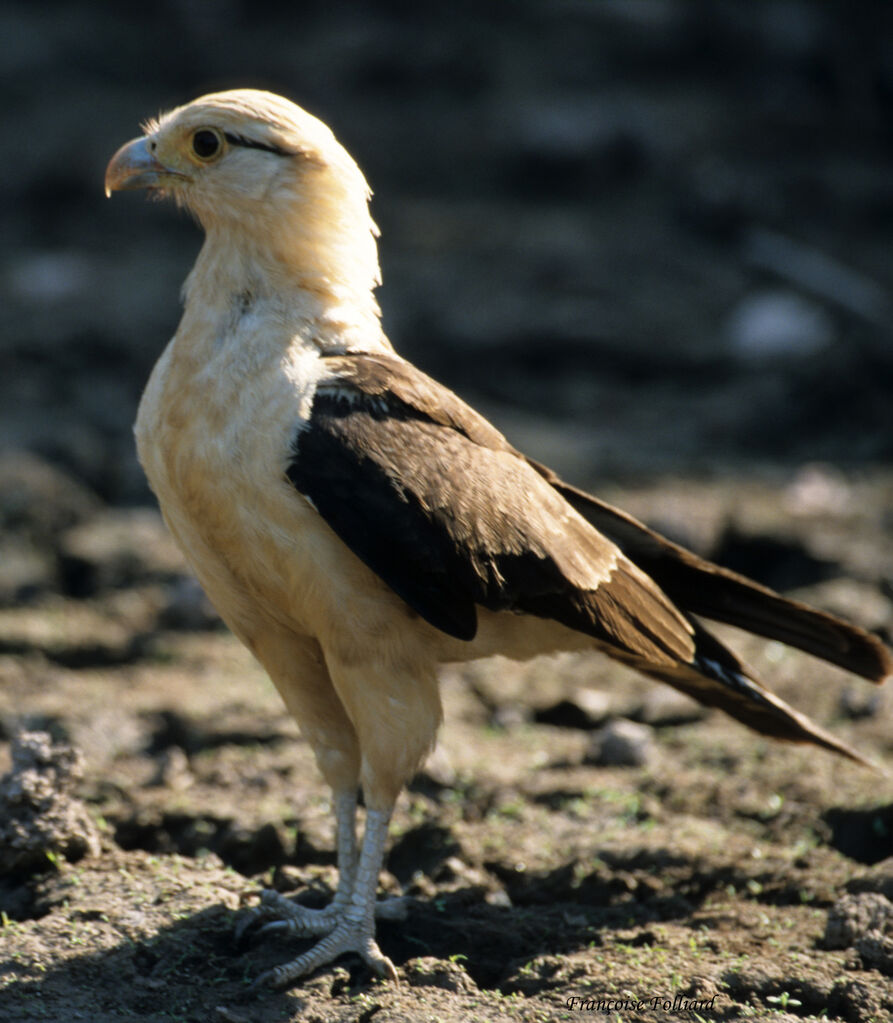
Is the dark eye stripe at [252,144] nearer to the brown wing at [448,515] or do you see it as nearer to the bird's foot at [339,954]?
the brown wing at [448,515]

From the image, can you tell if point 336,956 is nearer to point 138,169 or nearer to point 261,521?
point 261,521

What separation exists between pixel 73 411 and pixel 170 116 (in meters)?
5.22

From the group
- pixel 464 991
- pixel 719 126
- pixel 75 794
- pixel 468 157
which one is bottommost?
pixel 464 991

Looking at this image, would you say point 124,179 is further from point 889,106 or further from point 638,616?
point 889,106

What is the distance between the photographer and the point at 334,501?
362cm

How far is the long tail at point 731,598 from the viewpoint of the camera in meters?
4.55

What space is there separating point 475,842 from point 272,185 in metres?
2.44

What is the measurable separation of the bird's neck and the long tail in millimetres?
944

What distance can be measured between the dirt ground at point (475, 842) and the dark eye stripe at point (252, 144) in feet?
6.86

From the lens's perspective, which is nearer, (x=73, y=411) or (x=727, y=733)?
(x=727, y=733)

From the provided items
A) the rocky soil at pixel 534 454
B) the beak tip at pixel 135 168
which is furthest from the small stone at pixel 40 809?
the beak tip at pixel 135 168

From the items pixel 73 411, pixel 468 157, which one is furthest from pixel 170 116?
pixel 468 157

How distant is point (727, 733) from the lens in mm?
5691

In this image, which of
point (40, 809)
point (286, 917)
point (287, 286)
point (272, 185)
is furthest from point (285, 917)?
point (272, 185)
